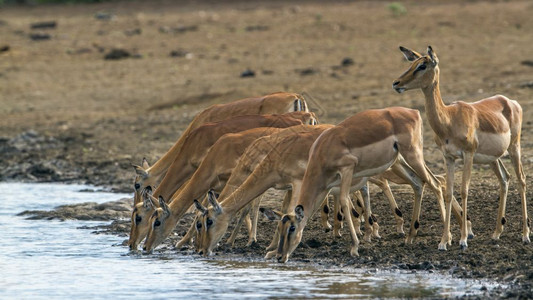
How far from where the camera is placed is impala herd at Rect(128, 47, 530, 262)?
970 centimetres

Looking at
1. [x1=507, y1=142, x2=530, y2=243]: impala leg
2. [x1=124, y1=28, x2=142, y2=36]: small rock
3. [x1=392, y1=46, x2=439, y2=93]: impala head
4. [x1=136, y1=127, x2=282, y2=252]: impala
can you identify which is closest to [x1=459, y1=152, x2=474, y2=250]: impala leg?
[x1=507, y1=142, x2=530, y2=243]: impala leg

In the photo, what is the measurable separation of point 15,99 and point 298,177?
13429 mm

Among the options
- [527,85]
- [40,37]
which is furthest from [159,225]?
[40,37]

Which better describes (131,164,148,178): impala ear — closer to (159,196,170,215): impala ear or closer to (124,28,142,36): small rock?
(159,196,170,215): impala ear

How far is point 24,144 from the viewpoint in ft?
60.4

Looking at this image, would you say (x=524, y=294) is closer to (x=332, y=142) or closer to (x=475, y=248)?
(x=475, y=248)

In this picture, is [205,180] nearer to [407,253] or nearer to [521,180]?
[407,253]

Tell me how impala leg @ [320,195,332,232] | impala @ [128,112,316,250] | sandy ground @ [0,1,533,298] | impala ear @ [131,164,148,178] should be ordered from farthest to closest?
impala ear @ [131,164,148,178] < impala @ [128,112,316,250] < impala leg @ [320,195,332,232] < sandy ground @ [0,1,533,298]

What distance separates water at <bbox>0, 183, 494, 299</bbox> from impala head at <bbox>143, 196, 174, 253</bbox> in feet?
0.50

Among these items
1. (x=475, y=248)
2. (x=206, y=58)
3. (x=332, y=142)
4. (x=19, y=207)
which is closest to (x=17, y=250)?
(x=19, y=207)

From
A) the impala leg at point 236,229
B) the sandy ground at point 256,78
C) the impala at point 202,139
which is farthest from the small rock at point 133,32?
the impala leg at point 236,229

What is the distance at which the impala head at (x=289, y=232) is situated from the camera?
936cm

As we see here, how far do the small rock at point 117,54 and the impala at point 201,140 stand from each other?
43.7 ft

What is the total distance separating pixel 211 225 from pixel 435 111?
2.46 meters
